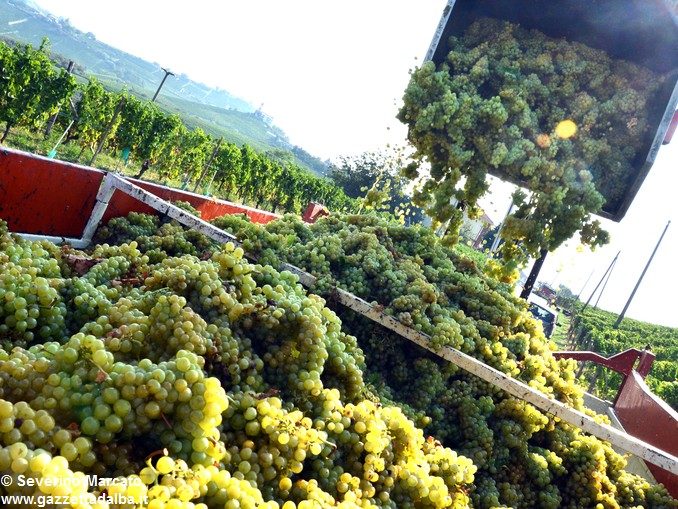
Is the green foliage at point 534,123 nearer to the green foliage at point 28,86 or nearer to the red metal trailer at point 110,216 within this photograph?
the red metal trailer at point 110,216

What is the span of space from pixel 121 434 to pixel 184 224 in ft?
8.82

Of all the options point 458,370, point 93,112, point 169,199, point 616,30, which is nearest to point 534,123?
point 616,30

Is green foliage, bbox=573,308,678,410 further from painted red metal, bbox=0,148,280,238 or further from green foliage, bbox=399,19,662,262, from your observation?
painted red metal, bbox=0,148,280,238

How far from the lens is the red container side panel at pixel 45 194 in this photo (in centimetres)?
320

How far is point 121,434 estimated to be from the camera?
1471 millimetres

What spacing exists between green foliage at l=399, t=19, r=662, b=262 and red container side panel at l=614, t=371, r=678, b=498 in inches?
66.2

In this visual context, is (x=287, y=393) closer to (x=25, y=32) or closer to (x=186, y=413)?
(x=186, y=413)

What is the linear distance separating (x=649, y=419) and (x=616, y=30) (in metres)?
3.51

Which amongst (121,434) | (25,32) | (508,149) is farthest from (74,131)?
(25,32)

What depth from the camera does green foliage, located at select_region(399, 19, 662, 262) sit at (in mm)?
3867

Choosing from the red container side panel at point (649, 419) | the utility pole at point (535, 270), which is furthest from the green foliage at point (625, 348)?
the utility pole at point (535, 270)

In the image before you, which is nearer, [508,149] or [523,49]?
[508,149]

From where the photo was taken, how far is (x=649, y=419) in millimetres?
4805

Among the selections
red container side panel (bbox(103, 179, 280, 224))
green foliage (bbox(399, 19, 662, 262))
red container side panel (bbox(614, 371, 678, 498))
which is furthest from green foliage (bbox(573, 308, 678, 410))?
red container side panel (bbox(103, 179, 280, 224))
